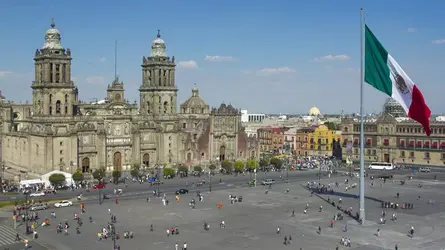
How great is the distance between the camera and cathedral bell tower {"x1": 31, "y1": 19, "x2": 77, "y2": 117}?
95312 millimetres

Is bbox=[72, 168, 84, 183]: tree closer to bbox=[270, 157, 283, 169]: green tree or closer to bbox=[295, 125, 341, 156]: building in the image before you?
bbox=[270, 157, 283, 169]: green tree

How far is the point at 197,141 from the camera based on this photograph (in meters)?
115

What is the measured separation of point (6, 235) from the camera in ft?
177

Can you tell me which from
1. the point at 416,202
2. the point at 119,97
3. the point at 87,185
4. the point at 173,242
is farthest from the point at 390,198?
the point at 119,97

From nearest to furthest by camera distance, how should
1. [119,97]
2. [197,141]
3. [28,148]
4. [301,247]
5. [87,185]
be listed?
[301,247], [87,185], [28,148], [119,97], [197,141]

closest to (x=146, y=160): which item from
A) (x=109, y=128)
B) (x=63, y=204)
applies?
(x=109, y=128)

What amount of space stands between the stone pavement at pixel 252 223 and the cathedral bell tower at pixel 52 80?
1169 inches

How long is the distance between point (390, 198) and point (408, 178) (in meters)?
27.0

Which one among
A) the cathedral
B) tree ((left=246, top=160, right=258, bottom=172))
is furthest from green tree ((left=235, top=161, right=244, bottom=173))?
the cathedral

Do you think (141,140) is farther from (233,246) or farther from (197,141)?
(233,246)

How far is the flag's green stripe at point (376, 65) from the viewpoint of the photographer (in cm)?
4966

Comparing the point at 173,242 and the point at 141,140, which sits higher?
the point at 141,140

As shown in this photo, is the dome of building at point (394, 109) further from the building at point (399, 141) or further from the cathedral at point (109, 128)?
the cathedral at point (109, 128)

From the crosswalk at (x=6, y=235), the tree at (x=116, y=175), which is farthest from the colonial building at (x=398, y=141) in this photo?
the crosswalk at (x=6, y=235)
